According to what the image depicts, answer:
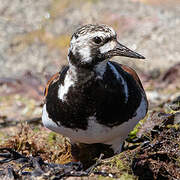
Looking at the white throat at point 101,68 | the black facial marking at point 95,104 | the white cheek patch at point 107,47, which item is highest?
Answer: the white cheek patch at point 107,47

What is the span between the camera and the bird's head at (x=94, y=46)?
344 centimetres

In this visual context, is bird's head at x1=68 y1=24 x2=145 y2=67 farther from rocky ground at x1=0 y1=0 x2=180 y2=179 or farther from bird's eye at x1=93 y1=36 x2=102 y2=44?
rocky ground at x1=0 y1=0 x2=180 y2=179

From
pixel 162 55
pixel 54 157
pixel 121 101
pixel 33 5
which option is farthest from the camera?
pixel 33 5

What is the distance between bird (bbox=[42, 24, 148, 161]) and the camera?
11.4 ft

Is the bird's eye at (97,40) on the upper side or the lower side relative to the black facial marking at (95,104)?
upper

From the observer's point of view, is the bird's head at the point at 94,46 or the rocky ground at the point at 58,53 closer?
the bird's head at the point at 94,46

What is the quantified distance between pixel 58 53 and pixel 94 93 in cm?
434

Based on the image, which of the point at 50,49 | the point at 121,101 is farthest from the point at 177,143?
the point at 50,49

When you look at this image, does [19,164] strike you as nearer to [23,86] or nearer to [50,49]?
[23,86]

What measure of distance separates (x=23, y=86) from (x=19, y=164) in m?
3.10

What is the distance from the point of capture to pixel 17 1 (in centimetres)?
909

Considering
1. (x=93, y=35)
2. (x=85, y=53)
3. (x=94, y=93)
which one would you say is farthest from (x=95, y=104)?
(x=93, y=35)

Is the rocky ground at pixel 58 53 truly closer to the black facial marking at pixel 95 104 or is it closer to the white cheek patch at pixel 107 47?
the black facial marking at pixel 95 104

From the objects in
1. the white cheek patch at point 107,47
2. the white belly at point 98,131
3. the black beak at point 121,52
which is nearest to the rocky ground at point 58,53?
the white belly at point 98,131
